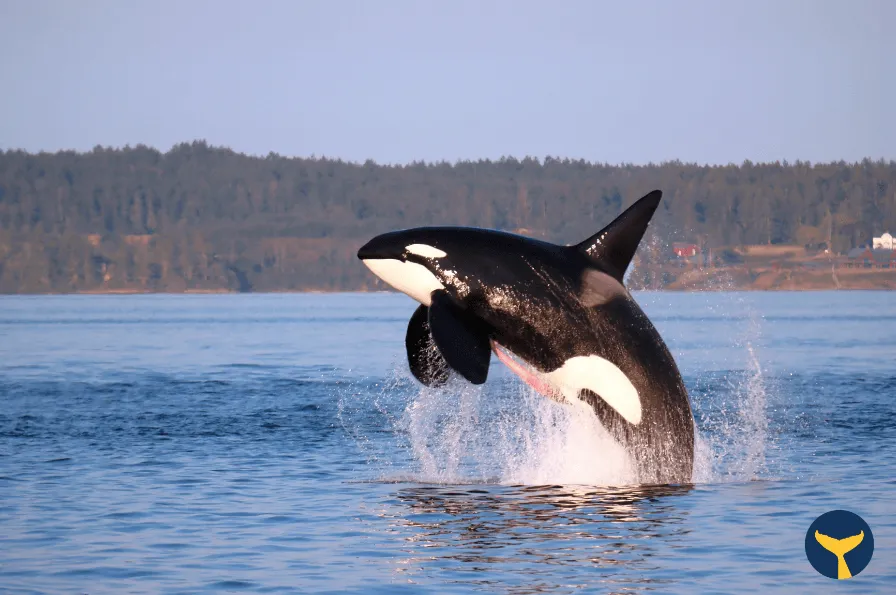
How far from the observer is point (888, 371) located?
122 ft

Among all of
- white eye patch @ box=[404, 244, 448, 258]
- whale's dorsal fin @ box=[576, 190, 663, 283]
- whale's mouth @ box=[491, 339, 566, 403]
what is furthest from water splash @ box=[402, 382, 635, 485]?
white eye patch @ box=[404, 244, 448, 258]

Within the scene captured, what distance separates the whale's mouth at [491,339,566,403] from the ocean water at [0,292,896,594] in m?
0.53

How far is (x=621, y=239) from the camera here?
14633 mm

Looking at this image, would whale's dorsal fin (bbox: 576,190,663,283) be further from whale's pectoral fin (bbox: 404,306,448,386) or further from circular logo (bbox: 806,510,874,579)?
circular logo (bbox: 806,510,874,579)

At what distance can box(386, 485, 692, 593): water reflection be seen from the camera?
11.8 meters

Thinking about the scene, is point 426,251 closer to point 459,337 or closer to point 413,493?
Result: point 459,337

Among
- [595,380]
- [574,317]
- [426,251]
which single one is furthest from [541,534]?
[426,251]

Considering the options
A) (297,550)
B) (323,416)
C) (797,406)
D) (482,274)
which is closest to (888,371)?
(797,406)

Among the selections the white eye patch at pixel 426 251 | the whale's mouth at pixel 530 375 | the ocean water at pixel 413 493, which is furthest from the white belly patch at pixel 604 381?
the white eye patch at pixel 426 251

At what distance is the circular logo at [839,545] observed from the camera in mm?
12086

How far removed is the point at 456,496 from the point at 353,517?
61.9 inches

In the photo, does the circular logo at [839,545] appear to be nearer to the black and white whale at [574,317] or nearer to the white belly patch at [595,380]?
the black and white whale at [574,317]

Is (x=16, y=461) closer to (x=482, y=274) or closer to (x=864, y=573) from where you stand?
(x=482, y=274)

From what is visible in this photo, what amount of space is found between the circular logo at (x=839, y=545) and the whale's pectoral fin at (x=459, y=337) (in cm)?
362
